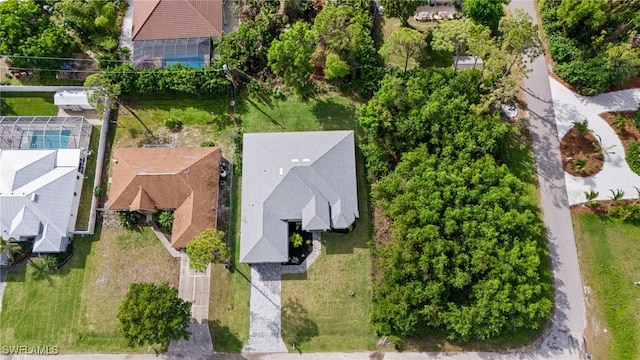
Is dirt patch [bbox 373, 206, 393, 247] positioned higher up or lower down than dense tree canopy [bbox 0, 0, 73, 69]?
lower down

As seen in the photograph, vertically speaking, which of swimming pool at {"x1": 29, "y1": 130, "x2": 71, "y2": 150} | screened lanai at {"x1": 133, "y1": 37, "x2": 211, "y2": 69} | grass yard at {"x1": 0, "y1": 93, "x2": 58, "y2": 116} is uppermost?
screened lanai at {"x1": 133, "y1": 37, "x2": 211, "y2": 69}

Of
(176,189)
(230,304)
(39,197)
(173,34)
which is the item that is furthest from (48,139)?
(230,304)

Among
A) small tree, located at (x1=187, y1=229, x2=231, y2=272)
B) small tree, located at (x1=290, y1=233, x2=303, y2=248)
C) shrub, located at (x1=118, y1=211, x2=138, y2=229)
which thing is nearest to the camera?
small tree, located at (x1=187, y1=229, x2=231, y2=272)

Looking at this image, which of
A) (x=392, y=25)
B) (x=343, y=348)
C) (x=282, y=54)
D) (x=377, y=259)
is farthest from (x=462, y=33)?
(x=343, y=348)

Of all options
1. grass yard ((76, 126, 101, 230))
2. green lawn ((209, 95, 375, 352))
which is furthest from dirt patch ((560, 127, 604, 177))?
grass yard ((76, 126, 101, 230))

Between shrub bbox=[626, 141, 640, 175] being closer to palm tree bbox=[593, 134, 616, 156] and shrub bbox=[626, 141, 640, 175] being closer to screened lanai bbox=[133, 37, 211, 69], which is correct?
palm tree bbox=[593, 134, 616, 156]

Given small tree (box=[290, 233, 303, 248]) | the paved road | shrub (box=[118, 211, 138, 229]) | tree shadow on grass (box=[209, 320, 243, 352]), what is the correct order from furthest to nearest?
Result: 1. shrub (box=[118, 211, 138, 229])
2. small tree (box=[290, 233, 303, 248])
3. tree shadow on grass (box=[209, 320, 243, 352])
4. the paved road
